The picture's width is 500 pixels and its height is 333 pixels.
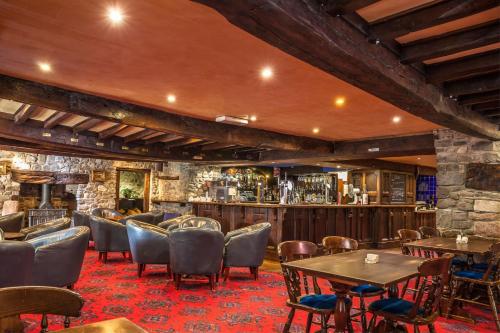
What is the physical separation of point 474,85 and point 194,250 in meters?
3.71

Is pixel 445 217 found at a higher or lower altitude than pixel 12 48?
lower

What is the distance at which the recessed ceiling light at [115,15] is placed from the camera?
2502 mm

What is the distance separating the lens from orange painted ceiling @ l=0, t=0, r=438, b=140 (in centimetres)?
260

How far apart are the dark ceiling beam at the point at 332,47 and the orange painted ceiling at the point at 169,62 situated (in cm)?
62

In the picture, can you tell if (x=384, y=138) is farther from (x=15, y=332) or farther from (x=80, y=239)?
(x=15, y=332)

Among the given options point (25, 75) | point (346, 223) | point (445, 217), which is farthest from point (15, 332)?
point (346, 223)

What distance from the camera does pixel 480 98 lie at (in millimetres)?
4090

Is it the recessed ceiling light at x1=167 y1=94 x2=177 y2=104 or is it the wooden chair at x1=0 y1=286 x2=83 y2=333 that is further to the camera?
the recessed ceiling light at x1=167 y1=94 x2=177 y2=104

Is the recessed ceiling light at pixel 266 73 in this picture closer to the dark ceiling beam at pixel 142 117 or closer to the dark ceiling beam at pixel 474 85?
the dark ceiling beam at pixel 474 85

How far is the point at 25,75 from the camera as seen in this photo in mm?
4105

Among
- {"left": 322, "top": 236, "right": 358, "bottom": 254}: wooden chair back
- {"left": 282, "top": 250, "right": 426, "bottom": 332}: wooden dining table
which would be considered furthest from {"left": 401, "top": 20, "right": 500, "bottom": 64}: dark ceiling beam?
{"left": 322, "top": 236, "right": 358, "bottom": 254}: wooden chair back

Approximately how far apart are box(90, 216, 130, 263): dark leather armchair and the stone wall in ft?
17.6

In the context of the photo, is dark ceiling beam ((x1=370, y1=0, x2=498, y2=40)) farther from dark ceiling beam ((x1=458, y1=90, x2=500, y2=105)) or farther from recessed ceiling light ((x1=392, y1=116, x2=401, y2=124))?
recessed ceiling light ((x1=392, y1=116, x2=401, y2=124))

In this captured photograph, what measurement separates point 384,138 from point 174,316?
5.19 metres
